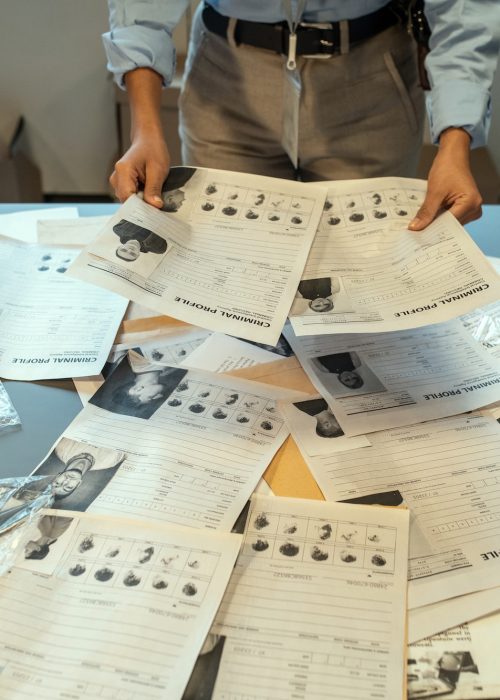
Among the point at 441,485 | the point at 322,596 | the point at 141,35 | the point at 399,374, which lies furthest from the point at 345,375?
the point at 141,35

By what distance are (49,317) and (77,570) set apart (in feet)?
1.28

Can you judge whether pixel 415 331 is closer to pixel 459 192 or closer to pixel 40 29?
pixel 459 192

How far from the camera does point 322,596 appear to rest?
540 mm

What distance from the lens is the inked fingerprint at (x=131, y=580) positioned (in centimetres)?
54

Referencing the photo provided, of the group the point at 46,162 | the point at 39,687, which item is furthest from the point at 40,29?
the point at 39,687

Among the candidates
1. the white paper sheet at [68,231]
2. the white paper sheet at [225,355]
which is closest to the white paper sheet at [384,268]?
the white paper sheet at [225,355]

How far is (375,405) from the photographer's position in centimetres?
74

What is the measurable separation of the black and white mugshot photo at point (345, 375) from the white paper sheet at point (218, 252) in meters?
0.10

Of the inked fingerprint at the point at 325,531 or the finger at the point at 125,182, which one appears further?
the finger at the point at 125,182

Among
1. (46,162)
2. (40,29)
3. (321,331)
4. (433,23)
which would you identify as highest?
(433,23)

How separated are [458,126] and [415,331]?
10.1 inches

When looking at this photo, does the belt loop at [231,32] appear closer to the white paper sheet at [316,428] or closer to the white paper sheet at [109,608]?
the white paper sheet at [316,428]

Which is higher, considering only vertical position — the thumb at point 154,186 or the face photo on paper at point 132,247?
the thumb at point 154,186

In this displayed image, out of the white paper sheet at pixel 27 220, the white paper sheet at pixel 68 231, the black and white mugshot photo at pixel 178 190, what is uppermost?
the black and white mugshot photo at pixel 178 190
